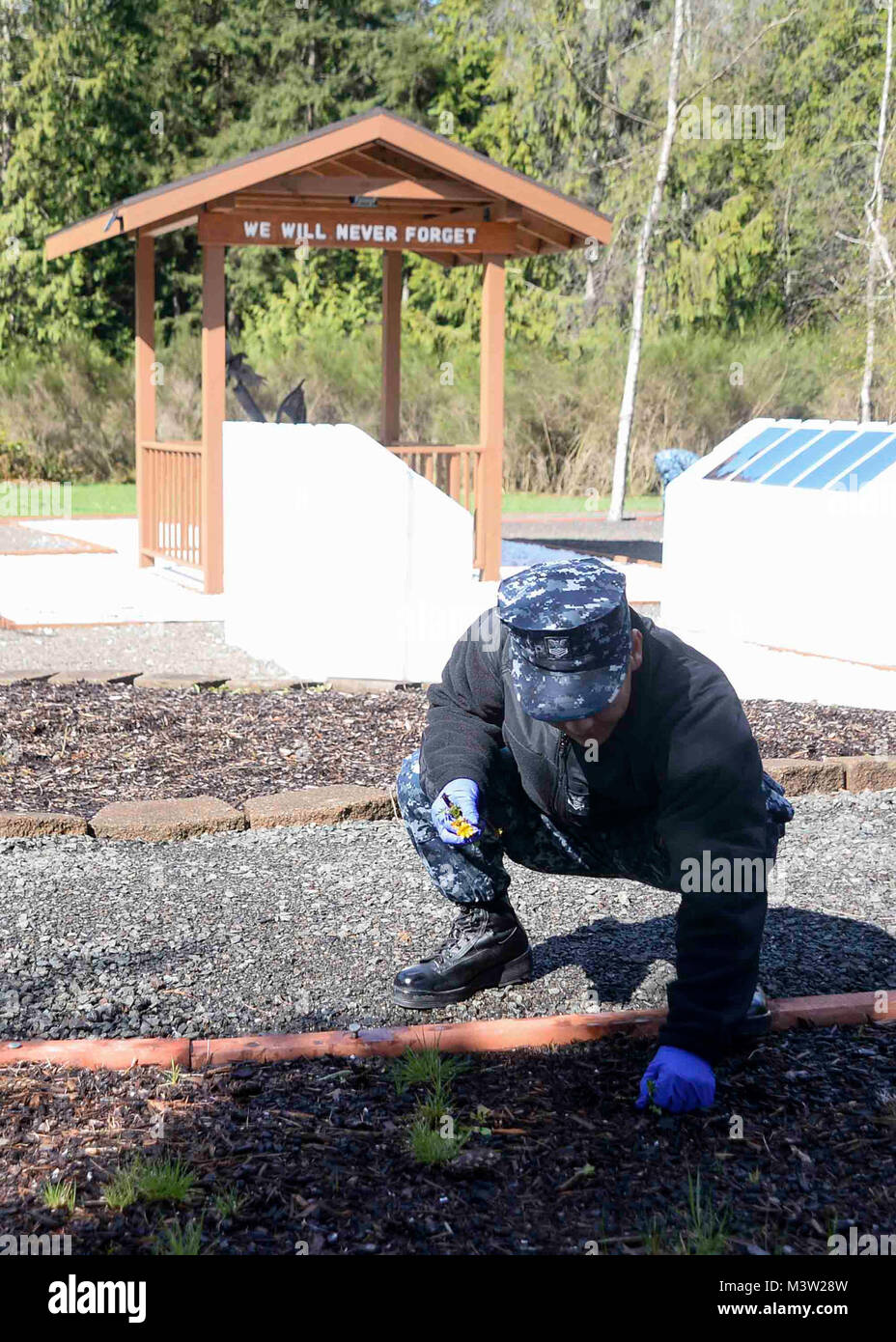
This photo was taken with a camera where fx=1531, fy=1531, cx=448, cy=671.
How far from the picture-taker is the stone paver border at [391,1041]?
334cm

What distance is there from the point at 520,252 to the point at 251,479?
6265mm

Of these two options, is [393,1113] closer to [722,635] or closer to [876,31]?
[722,635]

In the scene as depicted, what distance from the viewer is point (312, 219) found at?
42.0ft

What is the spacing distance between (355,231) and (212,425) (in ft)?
7.14

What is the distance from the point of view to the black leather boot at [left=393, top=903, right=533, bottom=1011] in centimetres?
377

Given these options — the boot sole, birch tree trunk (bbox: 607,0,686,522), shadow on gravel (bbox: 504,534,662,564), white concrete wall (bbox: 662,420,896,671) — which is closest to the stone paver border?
the boot sole

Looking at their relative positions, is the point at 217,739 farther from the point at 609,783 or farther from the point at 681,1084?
the point at 681,1084

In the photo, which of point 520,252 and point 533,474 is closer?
point 520,252

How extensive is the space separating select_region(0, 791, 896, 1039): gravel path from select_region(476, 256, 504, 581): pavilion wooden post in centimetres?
786

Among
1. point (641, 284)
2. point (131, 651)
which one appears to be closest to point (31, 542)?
point (131, 651)

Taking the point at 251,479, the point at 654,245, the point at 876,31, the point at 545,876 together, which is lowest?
the point at 545,876

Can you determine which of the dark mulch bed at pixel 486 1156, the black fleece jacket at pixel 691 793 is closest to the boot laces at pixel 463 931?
the dark mulch bed at pixel 486 1156

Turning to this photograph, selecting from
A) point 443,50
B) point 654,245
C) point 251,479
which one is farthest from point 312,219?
point 443,50

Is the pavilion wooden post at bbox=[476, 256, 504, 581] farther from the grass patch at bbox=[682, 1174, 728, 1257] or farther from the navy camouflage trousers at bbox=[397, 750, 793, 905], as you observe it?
the grass patch at bbox=[682, 1174, 728, 1257]
